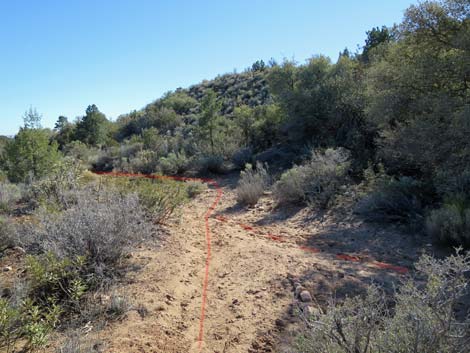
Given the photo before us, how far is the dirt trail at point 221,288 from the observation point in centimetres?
307

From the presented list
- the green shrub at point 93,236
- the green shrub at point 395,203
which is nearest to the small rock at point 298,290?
the green shrub at point 93,236

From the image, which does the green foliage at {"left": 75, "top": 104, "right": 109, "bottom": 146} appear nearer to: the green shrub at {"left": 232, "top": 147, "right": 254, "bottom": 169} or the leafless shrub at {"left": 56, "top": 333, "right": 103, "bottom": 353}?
the green shrub at {"left": 232, "top": 147, "right": 254, "bottom": 169}

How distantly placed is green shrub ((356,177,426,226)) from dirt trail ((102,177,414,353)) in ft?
4.49

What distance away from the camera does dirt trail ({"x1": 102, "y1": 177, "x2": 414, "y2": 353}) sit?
3.07 meters

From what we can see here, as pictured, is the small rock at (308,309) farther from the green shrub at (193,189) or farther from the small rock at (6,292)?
the green shrub at (193,189)

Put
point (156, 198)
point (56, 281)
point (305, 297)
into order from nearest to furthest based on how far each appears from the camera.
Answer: point (56, 281) < point (305, 297) < point (156, 198)

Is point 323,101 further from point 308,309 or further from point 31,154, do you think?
point 308,309

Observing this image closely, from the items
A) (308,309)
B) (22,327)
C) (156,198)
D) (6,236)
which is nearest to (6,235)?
(6,236)

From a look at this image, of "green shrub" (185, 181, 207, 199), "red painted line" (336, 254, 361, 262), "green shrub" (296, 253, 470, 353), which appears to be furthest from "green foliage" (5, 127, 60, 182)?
"green shrub" (296, 253, 470, 353)

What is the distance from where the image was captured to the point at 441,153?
648 cm

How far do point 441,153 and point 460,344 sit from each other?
17.5 ft

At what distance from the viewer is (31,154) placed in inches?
357

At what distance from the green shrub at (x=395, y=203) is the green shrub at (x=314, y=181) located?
1019 mm

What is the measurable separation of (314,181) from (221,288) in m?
4.49
